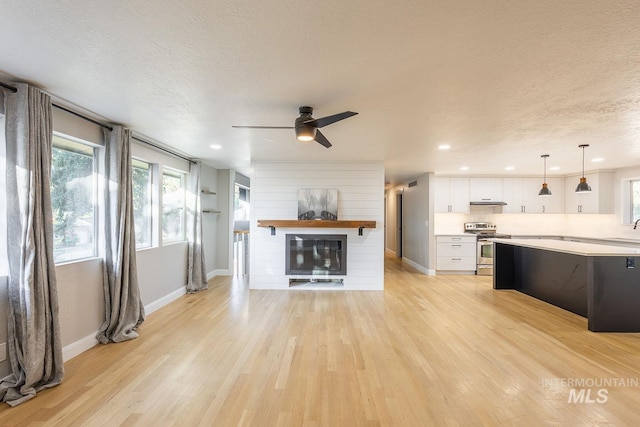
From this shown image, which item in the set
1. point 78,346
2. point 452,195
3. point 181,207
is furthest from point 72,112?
point 452,195

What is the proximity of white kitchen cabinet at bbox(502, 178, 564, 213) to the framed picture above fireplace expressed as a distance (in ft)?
14.7

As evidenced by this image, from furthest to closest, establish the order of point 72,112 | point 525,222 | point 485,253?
1. point 525,222
2. point 485,253
3. point 72,112

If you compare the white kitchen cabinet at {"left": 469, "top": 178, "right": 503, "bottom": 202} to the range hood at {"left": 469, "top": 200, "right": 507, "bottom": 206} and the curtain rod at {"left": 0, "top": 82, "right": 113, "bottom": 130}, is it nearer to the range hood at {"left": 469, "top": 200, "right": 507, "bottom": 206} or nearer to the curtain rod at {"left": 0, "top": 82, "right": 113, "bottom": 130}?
the range hood at {"left": 469, "top": 200, "right": 507, "bottom": 206}

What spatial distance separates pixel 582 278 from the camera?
4.18 meters

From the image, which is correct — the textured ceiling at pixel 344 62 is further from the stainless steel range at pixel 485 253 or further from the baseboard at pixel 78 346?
the stainless steel range at pixel 485 253

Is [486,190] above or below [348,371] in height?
above

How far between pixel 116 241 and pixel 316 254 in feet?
10.6

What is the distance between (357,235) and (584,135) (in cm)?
354

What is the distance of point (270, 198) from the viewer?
5.77 m

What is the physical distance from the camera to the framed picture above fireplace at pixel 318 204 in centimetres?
569

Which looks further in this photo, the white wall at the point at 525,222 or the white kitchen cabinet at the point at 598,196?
the white wall at the point at 525,222

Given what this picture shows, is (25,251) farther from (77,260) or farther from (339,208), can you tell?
(339,208)

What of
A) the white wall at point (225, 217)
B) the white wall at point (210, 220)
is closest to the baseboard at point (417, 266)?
the white wall at point (225, 217)

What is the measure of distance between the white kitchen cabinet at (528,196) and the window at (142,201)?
7.52 meters
